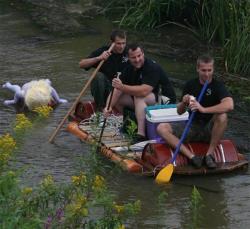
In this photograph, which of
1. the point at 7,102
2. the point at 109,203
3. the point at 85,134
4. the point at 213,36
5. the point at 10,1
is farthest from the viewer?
the point at 10,1

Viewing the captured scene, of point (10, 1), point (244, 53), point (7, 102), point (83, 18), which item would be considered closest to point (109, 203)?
point (7, 102)

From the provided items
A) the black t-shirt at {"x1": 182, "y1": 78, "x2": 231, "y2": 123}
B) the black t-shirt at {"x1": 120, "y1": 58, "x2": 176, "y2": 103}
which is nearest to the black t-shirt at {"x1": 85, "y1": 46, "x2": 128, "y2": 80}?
the black t-shirt at {"x1": 120, "y1": 58, "x2": 176, "y2": 103}

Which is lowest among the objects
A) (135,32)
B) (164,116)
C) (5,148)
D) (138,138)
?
(135,32)

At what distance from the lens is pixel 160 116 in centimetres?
835

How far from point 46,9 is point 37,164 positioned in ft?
32.6

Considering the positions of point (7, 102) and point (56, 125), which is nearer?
point (56, 125)

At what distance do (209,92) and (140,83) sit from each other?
1026 mm

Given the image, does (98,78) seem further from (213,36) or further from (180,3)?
(180,3)

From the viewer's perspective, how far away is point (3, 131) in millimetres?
9594

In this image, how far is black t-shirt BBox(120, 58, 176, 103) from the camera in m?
8.76

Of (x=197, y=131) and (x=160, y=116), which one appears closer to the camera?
(x=197, y=131)

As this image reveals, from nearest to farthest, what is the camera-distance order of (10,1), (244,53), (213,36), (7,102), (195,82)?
(195,82) < (7,102) < (244,53) < (213,36) < (10,1)

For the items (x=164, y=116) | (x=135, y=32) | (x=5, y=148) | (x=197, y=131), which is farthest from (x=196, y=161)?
(x=135, y=32)

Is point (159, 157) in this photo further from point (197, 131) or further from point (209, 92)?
point (209, 92)
